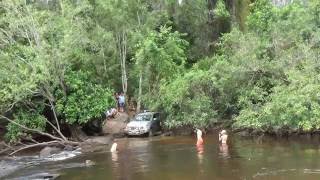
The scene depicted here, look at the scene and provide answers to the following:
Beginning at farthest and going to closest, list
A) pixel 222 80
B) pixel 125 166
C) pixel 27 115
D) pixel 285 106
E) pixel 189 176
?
pixel 222 80 < pixel 27 115 < pixel 285 106 < pixel 125 166 < pixel 189 176

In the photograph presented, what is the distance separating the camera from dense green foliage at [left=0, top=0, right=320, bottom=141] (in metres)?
30.2

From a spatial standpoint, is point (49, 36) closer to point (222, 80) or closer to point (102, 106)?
point (102, 106)

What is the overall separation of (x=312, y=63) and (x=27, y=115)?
18.2 metres

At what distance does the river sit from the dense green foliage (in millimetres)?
2481

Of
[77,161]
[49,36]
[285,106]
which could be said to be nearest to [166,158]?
[77,161]

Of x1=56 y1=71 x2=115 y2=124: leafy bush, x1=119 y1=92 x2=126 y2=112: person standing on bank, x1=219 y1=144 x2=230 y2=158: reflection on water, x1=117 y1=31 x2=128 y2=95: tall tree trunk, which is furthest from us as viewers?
x1=119 y1=92 x2=126 y2=112: person standing on bank

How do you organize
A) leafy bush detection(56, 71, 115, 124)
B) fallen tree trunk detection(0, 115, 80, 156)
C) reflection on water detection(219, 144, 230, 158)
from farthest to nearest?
leafy bush detection(56, 71, 115, 124), fallen tree trunk detection(0, 115, 80, 156), reflection on water detection(219, 144, 230, 158)

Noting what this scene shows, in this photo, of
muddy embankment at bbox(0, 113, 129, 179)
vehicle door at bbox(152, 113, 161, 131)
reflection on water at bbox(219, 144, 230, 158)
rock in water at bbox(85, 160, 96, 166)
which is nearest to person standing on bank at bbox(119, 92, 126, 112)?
muddy embankment at bbox(0, 113, 129, 179)

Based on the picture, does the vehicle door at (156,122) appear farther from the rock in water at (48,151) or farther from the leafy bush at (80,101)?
the rock in water at (48,151)

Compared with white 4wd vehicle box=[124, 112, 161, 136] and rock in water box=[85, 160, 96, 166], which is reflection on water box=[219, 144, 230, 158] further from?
white 4wd vehicle box=[124, 112, 161, 136]

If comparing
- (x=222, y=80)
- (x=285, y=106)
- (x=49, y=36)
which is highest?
(x=49, y=36)

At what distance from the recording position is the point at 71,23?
113 feet

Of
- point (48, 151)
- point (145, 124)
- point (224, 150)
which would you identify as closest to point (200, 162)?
point (224, 150)

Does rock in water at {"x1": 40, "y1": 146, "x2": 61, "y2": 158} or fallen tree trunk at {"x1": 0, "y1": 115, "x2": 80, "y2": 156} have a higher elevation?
fallen tree trunk at {"x1": 0, "y1": 115, "x2": 80, "y2": 156}
